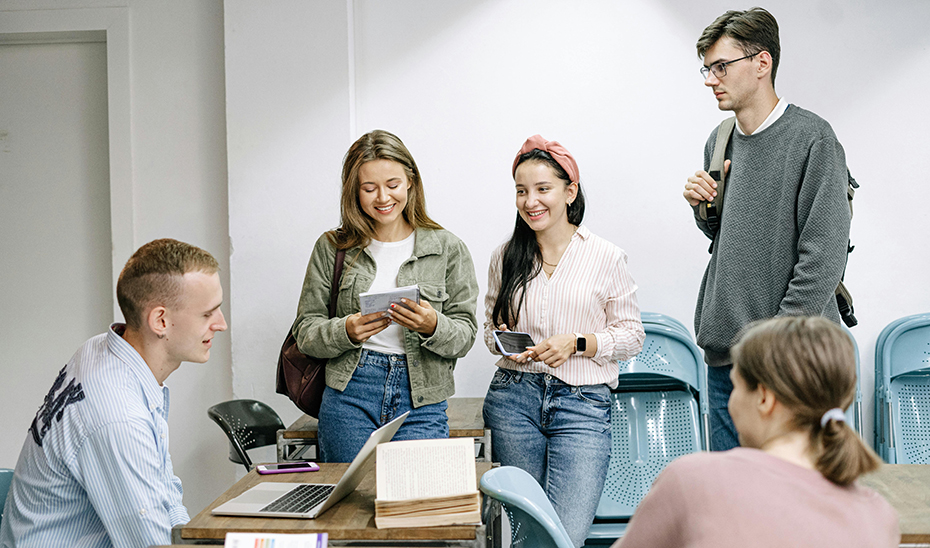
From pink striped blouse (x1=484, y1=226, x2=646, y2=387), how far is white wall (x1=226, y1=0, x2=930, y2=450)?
3.46ft

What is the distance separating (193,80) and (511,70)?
177cm

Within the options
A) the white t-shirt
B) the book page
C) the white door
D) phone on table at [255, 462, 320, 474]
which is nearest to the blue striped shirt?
phone on table at [255, 462, 320, 474]

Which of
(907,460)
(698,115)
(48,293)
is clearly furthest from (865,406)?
(48,293)

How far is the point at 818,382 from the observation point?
122cm

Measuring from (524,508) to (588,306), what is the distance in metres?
1.26

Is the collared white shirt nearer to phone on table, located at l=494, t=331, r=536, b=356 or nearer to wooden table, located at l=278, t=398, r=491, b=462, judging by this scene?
phone on table, located at l=494, t=331, r=536, b=356

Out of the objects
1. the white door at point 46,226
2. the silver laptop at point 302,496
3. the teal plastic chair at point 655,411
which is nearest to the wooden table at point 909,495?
the silver laptop at point 302,496

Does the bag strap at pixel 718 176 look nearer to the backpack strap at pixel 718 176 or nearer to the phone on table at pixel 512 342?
the backpack strap at pixel 718 176

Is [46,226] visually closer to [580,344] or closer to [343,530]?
[580,344]

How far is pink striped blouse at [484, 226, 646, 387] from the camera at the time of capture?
2.88 meters

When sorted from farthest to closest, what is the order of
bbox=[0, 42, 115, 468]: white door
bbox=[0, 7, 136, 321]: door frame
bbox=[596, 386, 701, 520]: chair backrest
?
bbox=[0, 42, 115, 468]: white door → bbox=[0, 7, 136, 321]: door frame → bbox=[596, 386, 701, 520]: chair backrest

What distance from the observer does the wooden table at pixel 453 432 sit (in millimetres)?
3068

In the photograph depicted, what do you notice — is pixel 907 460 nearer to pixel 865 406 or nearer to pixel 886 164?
pixel 865 406

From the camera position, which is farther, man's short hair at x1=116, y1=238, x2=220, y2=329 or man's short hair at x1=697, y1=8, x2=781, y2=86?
man's short hair at x1=697, y1=8, x2=781, y2=86
